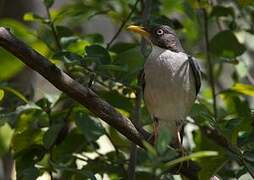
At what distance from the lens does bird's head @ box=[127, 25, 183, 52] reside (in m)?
4.26

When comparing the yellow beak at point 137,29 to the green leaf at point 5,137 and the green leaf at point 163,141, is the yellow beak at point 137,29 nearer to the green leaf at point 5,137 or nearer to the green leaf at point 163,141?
the green leaf at point 5,137

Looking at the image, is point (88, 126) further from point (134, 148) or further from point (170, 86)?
point (170, 86)

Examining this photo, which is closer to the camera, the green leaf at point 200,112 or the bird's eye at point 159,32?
the green leaf at point 200,112

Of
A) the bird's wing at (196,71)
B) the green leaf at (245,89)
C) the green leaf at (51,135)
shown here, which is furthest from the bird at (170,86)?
the green leaf at (51,135)

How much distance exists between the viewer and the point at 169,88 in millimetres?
4000

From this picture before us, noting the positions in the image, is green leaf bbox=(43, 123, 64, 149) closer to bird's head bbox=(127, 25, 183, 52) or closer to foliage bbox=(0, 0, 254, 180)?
foliage bbox=(0, 0, 254, 180)

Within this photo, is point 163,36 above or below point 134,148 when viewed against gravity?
above

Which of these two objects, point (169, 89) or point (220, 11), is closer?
point (169, 89)

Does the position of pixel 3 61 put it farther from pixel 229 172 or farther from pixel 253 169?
pixel 253 169

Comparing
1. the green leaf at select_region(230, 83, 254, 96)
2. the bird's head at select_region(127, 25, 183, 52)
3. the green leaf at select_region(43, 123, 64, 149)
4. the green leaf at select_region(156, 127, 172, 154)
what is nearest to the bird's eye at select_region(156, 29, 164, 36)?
the bird's head at select_region(127, 25, 183, 52)

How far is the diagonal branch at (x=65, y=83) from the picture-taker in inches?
105

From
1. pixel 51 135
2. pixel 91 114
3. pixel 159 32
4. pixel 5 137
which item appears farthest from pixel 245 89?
pixel 5 137

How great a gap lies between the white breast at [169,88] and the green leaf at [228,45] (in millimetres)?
255

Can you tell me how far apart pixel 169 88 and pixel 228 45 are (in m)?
0.54
